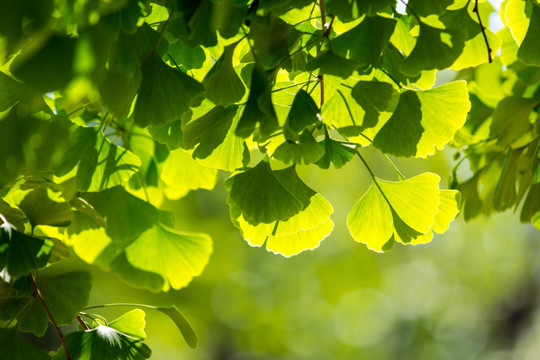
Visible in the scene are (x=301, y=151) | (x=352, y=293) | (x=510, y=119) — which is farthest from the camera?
(x=352, y=293)

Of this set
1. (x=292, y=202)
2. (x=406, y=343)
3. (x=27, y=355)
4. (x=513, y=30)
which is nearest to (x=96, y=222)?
(x=27, y=355)

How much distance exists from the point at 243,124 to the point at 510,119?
0.57 meters

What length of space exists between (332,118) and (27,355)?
1.55 feet

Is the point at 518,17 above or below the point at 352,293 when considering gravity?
above

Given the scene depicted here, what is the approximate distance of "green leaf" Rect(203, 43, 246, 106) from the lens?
23.9 inches

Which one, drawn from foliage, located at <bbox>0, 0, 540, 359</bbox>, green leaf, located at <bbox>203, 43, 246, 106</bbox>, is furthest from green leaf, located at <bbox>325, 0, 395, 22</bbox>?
green leaf, located at <bbox>203, 43, 246, 106</bbox>

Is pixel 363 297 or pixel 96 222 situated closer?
pixel 96 222

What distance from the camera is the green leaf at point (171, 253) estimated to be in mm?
865

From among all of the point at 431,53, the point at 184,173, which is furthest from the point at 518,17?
the point at 184,173

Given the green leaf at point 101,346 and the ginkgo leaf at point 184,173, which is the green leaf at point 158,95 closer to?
the green leaf at point 101,346

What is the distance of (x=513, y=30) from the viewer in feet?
2.40

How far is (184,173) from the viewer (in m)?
1.01

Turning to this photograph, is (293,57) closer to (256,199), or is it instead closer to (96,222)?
(256,199)

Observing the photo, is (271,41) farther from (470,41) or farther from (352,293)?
(352,293)
